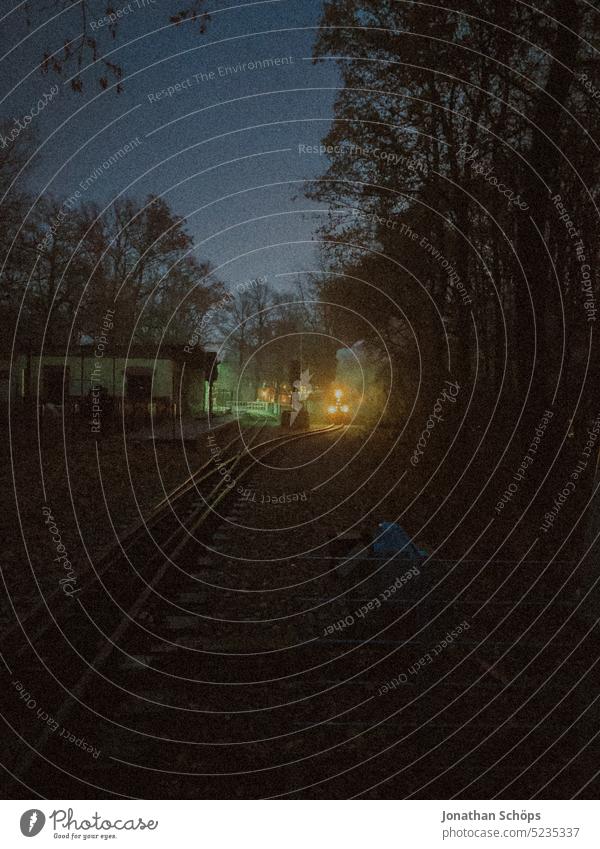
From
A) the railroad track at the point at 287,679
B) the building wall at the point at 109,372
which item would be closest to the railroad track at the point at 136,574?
the railroad track at the point at 287,679

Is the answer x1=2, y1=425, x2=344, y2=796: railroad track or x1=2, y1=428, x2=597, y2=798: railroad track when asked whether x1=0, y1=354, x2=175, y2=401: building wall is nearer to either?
x1=2, y1=425, x2=344, y2=796: railroad track

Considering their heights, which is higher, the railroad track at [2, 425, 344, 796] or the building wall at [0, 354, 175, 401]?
the building wall at [0, 354, 175, 401]

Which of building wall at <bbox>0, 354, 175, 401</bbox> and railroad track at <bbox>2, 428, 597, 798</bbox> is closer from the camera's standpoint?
railroad track at <bbox>2, 428, 597, 798</bbox>

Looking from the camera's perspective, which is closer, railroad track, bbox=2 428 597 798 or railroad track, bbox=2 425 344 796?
railroad track, bbox=2 428 597 798

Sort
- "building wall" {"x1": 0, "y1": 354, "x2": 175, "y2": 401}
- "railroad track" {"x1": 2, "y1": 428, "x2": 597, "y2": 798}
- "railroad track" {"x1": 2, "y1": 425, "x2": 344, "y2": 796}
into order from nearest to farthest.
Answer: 1. "railroad track" {"x1": 2, "y1": 428, "x2": 597, "y2": 798}
2. "railroad track" {"x1": 2, "y1": 425, "x2": 344, "y2": 796}
3. "building wall" {"x1": 0, "y1": 354, "x2": 175, "y2": 401}

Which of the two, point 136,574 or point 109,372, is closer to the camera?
point 136,574

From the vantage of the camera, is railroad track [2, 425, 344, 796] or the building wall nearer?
railroad track [2, 425, 344, 796]

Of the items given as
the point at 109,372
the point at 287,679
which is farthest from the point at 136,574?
the point at 109,372

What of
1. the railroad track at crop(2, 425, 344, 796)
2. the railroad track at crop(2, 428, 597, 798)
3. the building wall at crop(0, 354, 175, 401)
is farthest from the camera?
the building wall at crop(0, 354, 175, 401)

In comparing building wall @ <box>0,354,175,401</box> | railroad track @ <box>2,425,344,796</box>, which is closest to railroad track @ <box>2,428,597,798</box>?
railroad track @ <box>2,425,344,796</box>

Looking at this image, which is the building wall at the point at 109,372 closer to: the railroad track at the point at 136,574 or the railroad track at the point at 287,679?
the railroad track at the point at 136,574

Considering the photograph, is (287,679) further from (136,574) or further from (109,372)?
(109,372)

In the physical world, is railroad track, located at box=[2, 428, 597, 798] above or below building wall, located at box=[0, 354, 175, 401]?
below
